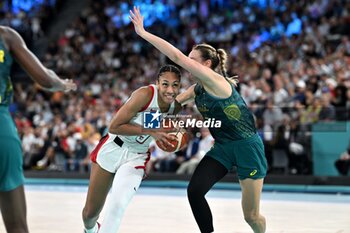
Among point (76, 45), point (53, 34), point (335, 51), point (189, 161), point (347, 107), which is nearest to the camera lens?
point (347, 107)

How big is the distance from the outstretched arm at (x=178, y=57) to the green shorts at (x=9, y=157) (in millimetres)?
2060

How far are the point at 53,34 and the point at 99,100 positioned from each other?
27.1 feet

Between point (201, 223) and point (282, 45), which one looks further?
point (282, 45)

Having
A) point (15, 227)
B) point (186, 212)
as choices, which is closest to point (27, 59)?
point (15, 227)

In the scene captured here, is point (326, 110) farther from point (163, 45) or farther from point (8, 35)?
point (8, 35)

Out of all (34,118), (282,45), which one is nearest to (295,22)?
(282,45)

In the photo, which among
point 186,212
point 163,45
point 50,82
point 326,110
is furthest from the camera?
point 326,110

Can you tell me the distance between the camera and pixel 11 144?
4188mm

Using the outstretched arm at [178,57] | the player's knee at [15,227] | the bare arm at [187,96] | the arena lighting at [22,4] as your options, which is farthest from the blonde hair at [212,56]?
the arena lighting at [22,4]

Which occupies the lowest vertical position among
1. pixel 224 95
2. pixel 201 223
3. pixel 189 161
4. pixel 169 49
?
pixel 189 161

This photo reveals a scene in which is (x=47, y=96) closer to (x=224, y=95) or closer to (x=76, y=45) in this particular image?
(x=76, y=45)

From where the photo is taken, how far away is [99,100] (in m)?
19.0

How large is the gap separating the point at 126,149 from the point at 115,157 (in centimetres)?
13

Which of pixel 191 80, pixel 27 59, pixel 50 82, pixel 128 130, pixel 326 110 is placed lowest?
pixel 326 110
